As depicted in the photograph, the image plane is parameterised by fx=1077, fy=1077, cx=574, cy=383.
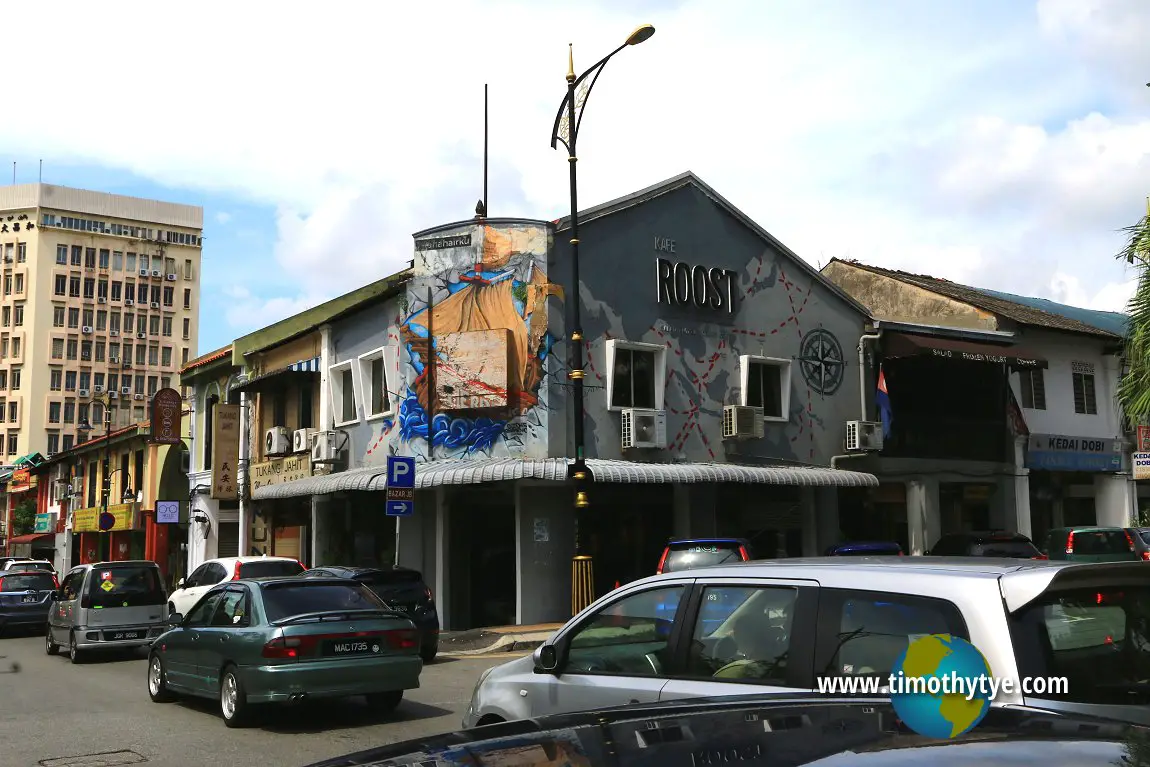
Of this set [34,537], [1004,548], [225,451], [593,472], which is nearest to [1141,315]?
[1004,548]

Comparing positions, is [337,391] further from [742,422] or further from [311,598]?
[311,598]

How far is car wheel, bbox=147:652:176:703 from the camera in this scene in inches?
503

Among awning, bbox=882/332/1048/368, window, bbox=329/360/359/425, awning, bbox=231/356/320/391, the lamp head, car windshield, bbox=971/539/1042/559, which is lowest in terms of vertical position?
car windshield, bbox=971/539/1042/559

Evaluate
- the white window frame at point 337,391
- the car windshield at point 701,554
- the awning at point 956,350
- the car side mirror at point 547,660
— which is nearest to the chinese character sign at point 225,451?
the white window frame at point 337,391

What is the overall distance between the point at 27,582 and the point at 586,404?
1526 cm

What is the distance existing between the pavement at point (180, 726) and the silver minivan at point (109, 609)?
3.14 metres

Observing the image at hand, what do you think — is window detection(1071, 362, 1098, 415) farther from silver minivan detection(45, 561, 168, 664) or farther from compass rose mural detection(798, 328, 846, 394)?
silver minivan detection(45, 561, 168, 664)

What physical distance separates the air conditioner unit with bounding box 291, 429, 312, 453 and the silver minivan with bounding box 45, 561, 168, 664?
6.85 m

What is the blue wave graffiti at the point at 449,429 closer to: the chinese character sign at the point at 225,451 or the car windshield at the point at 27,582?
the chinese character sign at the point at 225,451

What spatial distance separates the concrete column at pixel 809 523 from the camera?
26.4 meters

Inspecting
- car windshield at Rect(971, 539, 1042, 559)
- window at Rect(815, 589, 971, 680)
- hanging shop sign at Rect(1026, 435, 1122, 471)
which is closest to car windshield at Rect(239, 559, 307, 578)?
car windshield at Rect(971, 539, 1042, 559)

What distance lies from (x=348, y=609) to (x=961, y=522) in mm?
22761

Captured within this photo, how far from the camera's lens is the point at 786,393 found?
26.1 m

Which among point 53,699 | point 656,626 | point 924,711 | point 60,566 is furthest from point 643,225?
point 60,566
